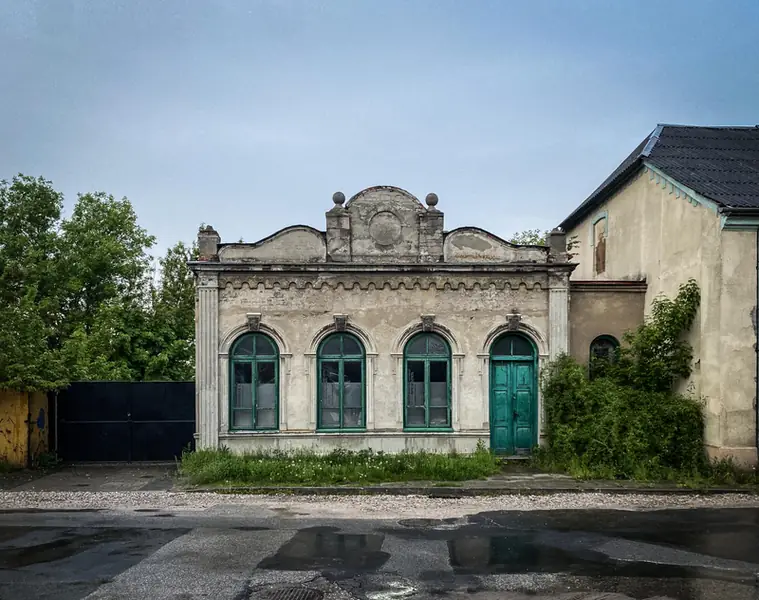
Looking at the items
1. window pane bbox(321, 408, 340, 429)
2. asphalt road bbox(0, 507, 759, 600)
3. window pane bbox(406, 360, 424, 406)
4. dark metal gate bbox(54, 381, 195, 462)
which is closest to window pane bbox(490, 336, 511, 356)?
window pane bbox(406, 360, 424, 406)

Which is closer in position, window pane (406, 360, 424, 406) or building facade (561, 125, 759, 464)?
building facade (561, 125, 759, 464)

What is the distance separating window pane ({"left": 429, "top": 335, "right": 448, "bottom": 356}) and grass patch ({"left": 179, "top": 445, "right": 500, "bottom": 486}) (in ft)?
7.09

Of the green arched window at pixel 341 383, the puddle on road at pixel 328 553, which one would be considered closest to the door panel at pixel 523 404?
the green arched window at pixel 341 383

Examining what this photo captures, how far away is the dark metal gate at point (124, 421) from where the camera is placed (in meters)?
16.6

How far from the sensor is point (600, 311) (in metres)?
16.3

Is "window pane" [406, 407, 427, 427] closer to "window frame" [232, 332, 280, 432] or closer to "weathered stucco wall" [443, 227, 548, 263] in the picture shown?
"window frame" [232, 332, 280, 432]

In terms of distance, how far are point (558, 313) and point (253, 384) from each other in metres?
6.66

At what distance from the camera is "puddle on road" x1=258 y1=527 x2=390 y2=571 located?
8125mm

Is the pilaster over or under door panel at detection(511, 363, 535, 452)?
over

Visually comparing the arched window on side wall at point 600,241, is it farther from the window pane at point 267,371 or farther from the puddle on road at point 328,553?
the puddle on road at point 328,553

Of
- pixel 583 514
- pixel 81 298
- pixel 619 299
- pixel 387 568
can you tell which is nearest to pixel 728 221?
pixel 619 299

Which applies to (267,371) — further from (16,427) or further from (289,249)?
(16,427)

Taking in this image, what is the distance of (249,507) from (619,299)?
939cm

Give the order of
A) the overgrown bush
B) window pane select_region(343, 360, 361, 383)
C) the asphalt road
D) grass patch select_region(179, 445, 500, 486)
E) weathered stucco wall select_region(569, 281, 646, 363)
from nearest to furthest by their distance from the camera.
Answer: the asphalt road → grass patch select_region(179, 445, 500, 486) → the overgrown bush → window pane select_region(343, 360, 361, 383) → weathered stucco wall select_region(569, 281, 646, 363)
